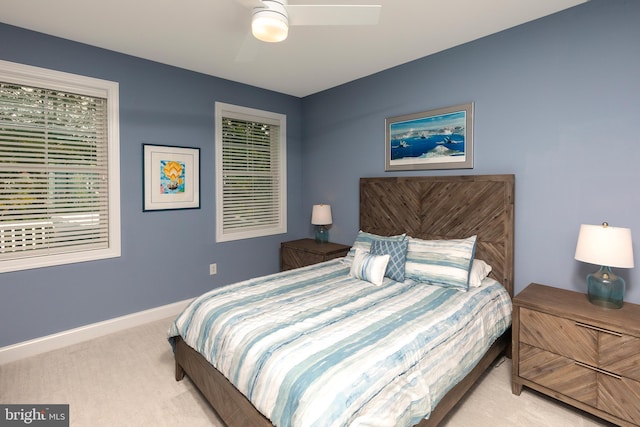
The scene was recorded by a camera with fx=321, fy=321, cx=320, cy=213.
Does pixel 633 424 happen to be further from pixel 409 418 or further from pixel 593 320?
pixel 409 418

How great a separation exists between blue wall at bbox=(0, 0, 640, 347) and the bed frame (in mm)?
132

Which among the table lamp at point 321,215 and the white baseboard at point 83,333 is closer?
the white baseboard at point 83,333

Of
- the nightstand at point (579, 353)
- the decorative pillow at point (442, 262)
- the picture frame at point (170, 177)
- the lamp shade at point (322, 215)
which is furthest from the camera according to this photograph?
the lamp shade at point (322, 215)

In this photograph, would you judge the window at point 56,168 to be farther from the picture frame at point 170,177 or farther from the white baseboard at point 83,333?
the white baseboard at point 83,333

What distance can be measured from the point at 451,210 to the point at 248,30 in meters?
2.39

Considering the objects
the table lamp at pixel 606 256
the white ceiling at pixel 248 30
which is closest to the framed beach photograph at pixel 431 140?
the white ceiling at pixel 248 30

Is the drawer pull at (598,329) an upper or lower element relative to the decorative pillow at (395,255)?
lower

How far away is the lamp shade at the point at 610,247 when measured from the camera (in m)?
1.95

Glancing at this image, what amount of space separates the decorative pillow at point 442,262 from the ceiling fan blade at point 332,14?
1.80m

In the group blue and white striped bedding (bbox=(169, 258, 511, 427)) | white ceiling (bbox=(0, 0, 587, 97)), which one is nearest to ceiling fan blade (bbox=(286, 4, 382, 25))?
white ceiling (bbox=(0, 0, 587, 97))

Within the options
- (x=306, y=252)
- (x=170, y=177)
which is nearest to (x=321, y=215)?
(x=306, y=252)

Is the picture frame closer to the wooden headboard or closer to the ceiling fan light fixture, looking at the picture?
the wooden headboard

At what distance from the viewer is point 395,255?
277 centimetres

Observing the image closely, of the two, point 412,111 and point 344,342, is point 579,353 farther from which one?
point 412,111
